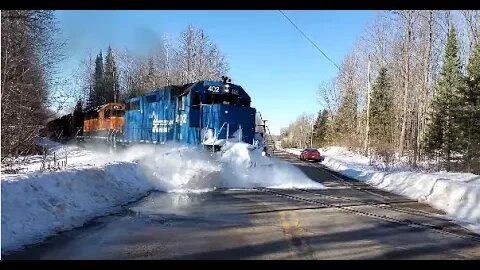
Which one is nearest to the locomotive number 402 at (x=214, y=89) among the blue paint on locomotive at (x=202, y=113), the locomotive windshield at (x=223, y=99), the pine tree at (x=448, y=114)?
the blue paint on locomotive at (x=202, y=113)

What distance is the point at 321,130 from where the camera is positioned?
96938 mm

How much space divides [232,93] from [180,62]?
134ft

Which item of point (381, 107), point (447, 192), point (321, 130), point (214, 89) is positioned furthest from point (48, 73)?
Result: point (321, 130)

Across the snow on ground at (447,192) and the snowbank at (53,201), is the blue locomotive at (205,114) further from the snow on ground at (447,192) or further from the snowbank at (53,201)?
the snow on ground at (447,192)

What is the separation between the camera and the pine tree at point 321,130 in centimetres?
9369

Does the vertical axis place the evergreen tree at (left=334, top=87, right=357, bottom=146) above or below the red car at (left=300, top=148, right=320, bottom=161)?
above

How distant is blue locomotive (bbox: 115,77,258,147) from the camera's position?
65.3 feet

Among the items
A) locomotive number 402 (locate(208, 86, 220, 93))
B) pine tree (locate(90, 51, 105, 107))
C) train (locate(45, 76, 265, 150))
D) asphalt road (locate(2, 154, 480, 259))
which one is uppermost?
pine tree (locate(90, 51, 105, 107))

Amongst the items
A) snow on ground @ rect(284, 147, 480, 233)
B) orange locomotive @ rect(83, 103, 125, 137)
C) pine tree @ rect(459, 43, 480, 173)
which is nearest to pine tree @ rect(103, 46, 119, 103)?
orange locomotive @ rect(83, 103, 125, 137)

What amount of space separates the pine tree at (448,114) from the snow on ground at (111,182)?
15607mm

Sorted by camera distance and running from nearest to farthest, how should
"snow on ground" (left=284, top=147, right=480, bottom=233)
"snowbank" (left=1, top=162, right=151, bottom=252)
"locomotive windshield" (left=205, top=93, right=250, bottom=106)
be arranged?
"snowbank" (left=1, top=162, right=151, bottom=252) → "snow on ground" (left=284, top=147, right=480, bottom=233) → "locomotive windshield" (left=205, top=93, right=250, bottom=106)

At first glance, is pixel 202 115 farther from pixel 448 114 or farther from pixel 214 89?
pixel 448 114
